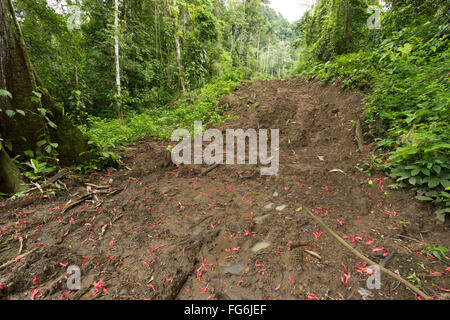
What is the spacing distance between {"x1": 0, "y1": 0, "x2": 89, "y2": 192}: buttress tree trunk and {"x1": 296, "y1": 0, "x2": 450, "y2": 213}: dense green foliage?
545cm

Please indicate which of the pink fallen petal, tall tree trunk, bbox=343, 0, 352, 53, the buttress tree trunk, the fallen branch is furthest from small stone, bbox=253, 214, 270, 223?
tall tree trunk, bbox=343, 0, 352, 53

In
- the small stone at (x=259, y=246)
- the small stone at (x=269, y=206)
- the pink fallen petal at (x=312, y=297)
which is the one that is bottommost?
the pink fallen petal at (x=312, y=297)

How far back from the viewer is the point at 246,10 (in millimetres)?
22766

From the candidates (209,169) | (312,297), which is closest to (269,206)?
(312,297)

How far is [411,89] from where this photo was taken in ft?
10.7

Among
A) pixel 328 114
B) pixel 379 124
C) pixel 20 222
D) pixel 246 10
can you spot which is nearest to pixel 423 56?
pixel 379 124

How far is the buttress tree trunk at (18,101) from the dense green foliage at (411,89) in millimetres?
5447

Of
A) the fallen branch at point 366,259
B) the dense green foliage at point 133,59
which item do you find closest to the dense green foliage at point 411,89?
the fallen branch at point 366,259

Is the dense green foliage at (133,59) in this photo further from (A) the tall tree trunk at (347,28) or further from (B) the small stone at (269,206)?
(B) the small stone at (269,206)

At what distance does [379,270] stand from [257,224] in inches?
46.5

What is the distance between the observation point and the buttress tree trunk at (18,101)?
9.14 ft

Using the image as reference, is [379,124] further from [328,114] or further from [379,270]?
[379,270]

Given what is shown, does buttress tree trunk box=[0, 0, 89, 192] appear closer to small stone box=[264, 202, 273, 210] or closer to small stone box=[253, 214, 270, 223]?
small stone box=[253, 214, 270, 223]

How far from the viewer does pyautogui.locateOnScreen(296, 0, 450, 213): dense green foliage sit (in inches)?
90.0
